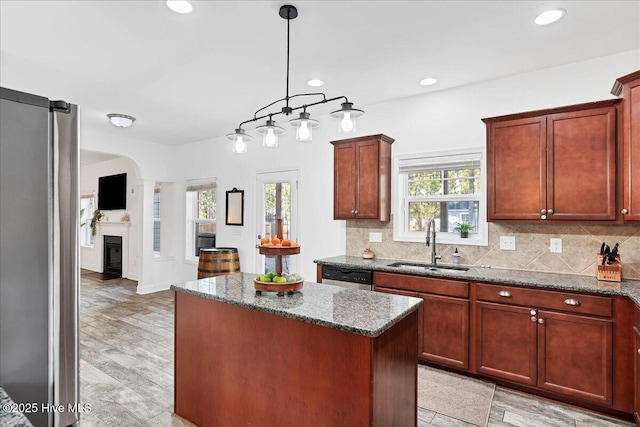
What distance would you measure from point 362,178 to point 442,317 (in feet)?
5.29

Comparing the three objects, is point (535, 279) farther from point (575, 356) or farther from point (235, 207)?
point (235, 207)

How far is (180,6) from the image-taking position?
216cm

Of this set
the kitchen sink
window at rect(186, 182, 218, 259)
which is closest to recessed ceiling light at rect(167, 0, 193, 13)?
the kitchen sink

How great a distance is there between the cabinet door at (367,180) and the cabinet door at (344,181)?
51mm

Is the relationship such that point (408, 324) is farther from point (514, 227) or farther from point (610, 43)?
point (610, 43)

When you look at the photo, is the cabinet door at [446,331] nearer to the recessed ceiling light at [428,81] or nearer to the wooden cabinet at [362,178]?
the wooden cabinet at [362,178]

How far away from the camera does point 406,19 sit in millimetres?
2305

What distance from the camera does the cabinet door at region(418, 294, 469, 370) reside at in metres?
2.87

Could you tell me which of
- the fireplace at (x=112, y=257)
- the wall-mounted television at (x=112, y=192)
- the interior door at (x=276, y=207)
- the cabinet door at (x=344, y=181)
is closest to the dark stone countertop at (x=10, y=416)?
the cabinet door at (x=344, y=181)


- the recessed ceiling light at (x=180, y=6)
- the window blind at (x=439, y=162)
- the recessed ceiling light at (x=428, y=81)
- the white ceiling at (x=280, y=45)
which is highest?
the recessed ceiling light at (x=180, y=6)

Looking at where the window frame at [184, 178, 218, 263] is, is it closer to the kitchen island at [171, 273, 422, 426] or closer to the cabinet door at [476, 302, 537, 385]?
the kitchen island at [171, 273, 422, 426]

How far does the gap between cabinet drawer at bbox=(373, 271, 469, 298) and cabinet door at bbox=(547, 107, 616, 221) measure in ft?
3.00

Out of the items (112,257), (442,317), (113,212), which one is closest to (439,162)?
(442,317)

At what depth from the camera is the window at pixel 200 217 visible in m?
5.90
